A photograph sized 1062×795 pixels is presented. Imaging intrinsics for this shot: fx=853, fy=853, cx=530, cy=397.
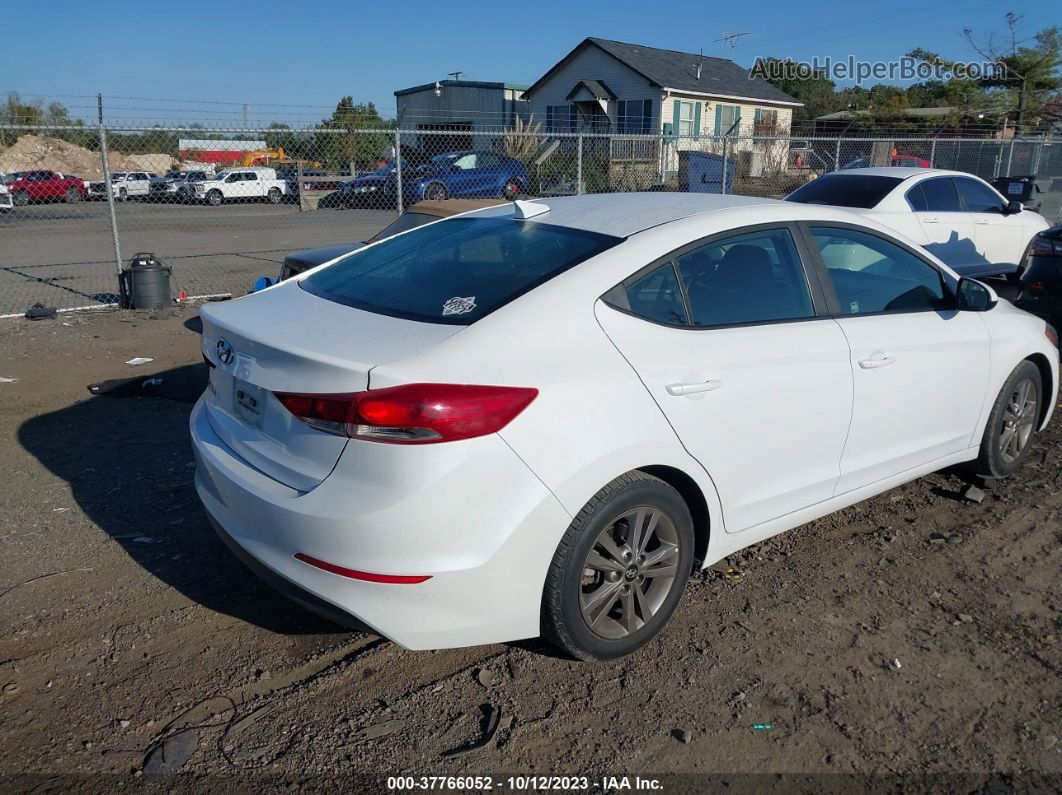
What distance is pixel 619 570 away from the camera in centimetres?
310

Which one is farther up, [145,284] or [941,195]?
[941,195]

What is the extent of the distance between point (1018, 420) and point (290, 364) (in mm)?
4188

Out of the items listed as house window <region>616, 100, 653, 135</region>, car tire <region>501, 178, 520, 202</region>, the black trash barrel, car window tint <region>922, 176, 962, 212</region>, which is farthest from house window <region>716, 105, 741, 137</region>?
the black trash barrel

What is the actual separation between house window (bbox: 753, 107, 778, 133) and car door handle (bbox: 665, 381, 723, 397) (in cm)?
4237

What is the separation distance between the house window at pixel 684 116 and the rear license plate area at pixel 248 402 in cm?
4001

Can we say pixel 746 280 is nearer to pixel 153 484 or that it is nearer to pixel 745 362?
pixel 745 362

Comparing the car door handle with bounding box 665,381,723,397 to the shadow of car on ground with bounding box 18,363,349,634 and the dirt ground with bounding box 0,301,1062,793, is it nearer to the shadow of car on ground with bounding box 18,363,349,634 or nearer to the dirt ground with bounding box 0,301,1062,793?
the dirt ground with bounding box 0,301,1062,793

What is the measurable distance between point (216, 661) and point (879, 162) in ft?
79.1

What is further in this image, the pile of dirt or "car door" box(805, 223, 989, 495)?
the pile of dirt

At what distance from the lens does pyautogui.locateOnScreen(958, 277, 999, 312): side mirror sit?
14.0 feet

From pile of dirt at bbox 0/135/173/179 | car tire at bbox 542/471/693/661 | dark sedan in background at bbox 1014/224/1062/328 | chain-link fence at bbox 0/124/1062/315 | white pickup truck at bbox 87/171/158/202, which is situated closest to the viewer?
car tire at bbox 542/471/693/661

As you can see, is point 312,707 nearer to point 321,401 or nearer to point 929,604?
point 321,401

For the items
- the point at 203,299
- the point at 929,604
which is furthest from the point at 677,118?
the point at 929,604

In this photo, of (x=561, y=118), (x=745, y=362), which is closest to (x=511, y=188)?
(x=745, y=362)
